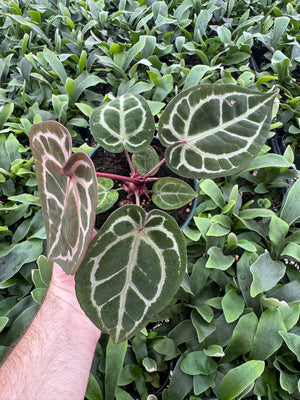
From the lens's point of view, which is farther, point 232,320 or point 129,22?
point 129,22

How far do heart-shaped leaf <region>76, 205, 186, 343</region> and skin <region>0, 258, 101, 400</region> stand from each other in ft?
0.82

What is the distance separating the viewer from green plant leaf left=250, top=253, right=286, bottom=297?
935 millimetres

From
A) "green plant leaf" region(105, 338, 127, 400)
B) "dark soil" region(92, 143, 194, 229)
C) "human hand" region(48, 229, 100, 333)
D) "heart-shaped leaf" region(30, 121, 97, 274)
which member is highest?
"heart-shaped leaf" region(30, 121, 97, 274)

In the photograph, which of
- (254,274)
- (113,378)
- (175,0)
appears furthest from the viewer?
(175,0)

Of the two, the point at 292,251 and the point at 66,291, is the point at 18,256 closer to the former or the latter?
the point at 66,291

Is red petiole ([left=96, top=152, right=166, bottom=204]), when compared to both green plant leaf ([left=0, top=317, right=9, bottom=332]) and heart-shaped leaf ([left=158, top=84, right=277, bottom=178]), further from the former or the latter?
green plant leaf ([left=0, top=317, right=9, bottom=332])

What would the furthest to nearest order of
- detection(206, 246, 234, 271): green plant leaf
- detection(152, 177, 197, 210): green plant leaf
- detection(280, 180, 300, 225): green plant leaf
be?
detection(280, 180, 300, 225): green plant leaf < detection(206, 246, 234, 271): green plant leaf < detection(152, 177, 197, 210): green plant leaf

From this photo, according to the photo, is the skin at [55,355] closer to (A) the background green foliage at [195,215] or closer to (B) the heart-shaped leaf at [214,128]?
(A) the background green foliage at [195,215]

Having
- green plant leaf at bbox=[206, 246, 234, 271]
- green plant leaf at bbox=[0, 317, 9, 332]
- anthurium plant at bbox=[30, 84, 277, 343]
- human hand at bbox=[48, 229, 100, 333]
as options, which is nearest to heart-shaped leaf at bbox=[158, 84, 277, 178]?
anthurium plant at bbox=[30, 84, 277, 343]

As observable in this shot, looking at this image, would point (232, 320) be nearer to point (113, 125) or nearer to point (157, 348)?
point (157, 348)

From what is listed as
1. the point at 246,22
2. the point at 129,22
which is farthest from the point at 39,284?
the point at 246,22

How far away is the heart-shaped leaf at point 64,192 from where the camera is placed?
477 mm

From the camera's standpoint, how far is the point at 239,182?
1.32 metres

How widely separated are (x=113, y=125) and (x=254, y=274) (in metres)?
0.58
